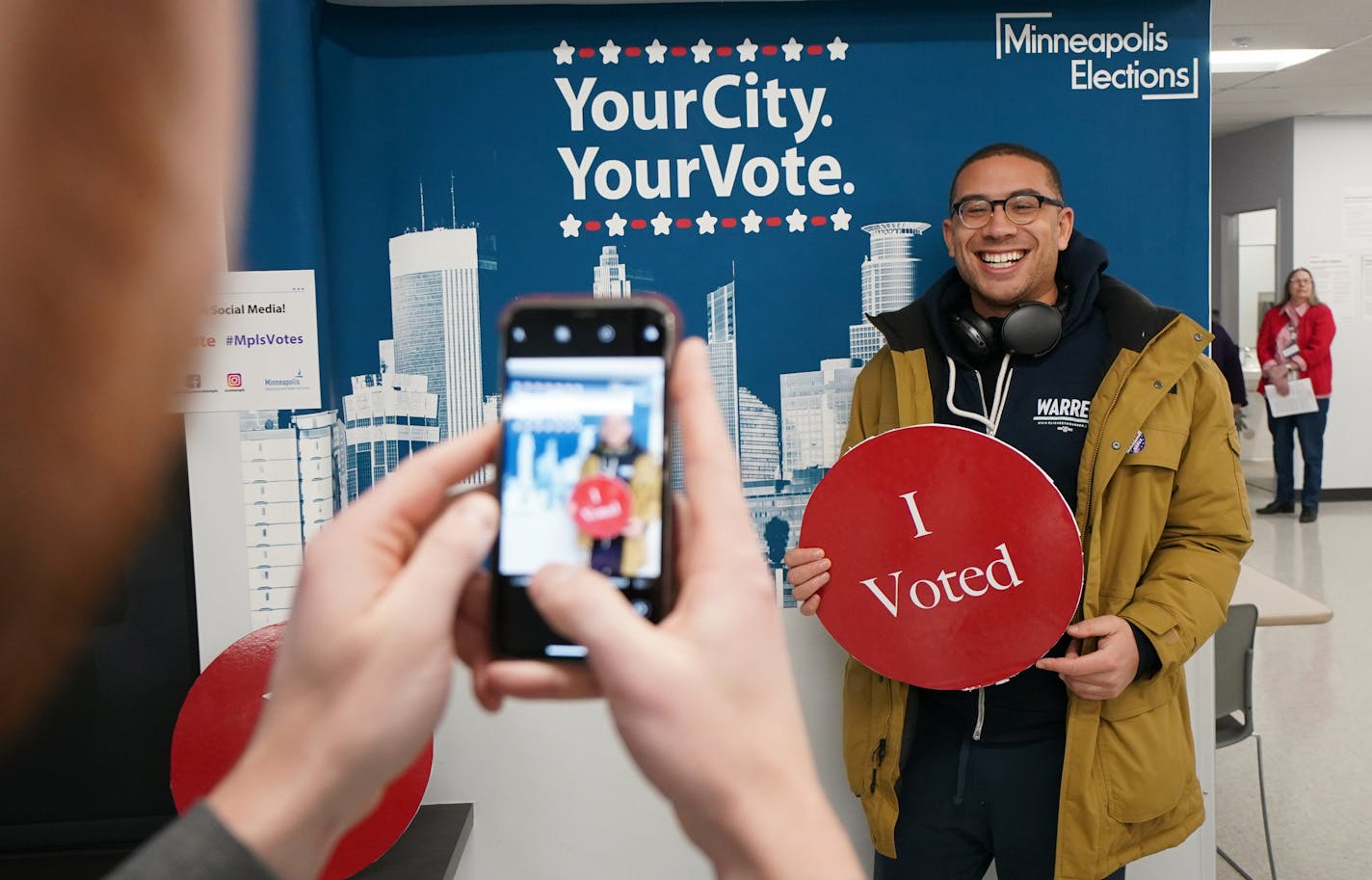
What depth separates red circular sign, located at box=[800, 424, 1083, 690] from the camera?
185 centimetres

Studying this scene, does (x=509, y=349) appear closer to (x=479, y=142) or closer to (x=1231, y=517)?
(x=1231, y=517)

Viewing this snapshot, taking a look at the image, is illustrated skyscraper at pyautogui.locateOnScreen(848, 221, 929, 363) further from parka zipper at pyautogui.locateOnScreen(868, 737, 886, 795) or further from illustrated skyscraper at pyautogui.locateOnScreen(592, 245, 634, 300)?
parka zipper at pyautogui.locateOnScreen(868, 737, 886, 795)

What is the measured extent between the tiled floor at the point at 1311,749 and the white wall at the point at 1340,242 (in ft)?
8.93

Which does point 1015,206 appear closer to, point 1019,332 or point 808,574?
point 1019,332

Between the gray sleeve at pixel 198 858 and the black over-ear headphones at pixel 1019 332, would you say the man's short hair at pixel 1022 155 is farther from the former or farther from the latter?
the gray sleeve at pixel 198 858

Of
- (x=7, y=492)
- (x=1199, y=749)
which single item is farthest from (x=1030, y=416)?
(x=7, y=492)

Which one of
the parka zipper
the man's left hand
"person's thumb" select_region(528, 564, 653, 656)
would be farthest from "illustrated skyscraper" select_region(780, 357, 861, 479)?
"person's thumb" select_region(528, 564, 653, 656)

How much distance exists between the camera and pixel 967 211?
210cm

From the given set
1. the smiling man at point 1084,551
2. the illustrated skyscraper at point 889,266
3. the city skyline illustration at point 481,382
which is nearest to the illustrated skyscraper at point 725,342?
the city skyline illustration at point 481,382

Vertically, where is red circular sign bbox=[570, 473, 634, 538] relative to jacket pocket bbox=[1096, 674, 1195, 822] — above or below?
above

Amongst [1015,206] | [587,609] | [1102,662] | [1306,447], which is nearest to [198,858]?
[587,609]

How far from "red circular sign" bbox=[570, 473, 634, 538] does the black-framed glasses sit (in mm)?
1605

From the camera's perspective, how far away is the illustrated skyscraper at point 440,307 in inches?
98.1

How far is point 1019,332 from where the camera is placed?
1949 millimetres
